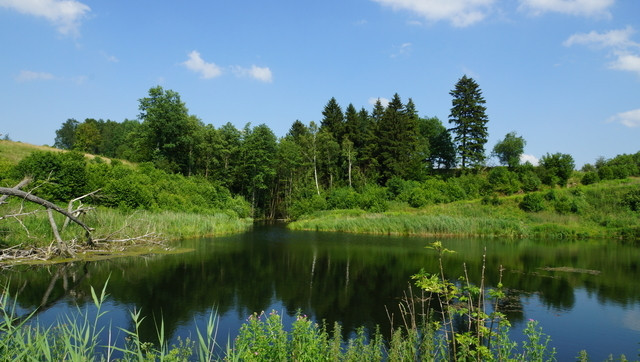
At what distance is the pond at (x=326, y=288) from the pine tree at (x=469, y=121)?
30.7m

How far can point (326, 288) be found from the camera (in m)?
13.1

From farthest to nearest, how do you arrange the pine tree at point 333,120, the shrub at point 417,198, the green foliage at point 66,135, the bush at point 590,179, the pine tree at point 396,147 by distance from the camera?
1. the green foliage at point 66,135
2. the pine tree at point 333,120
3. the pine tree at point 396,147
4. the bush at point 590,179
5. the shrub at point 417,198

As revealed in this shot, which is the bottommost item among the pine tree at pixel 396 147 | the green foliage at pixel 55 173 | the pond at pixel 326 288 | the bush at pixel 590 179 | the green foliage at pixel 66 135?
the pond at pixel 326 288

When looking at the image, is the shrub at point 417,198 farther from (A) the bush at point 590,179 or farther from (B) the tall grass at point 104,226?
(B) the tall grass at point 104,226

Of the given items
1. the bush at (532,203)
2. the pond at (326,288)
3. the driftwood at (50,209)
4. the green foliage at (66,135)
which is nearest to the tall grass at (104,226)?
the driftwood at (50,209)

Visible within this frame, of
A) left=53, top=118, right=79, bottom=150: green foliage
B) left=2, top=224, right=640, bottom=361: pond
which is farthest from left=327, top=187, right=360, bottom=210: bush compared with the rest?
left=53, top=118, right=79, bottom=150: green foliage

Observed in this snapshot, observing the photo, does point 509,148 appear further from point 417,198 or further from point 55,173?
point 55,173

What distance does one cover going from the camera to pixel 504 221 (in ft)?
109

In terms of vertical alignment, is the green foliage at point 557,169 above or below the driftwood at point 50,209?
above

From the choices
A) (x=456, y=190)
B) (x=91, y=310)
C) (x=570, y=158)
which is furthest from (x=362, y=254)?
(x=570, y=158)

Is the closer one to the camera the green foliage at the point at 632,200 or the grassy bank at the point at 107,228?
the grassy bank at the point at 107,228

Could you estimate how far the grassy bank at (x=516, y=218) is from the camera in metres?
31.9

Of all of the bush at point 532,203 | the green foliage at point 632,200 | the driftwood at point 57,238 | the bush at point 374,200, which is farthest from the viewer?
the bush at point 374,200

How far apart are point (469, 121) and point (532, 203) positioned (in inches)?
679
